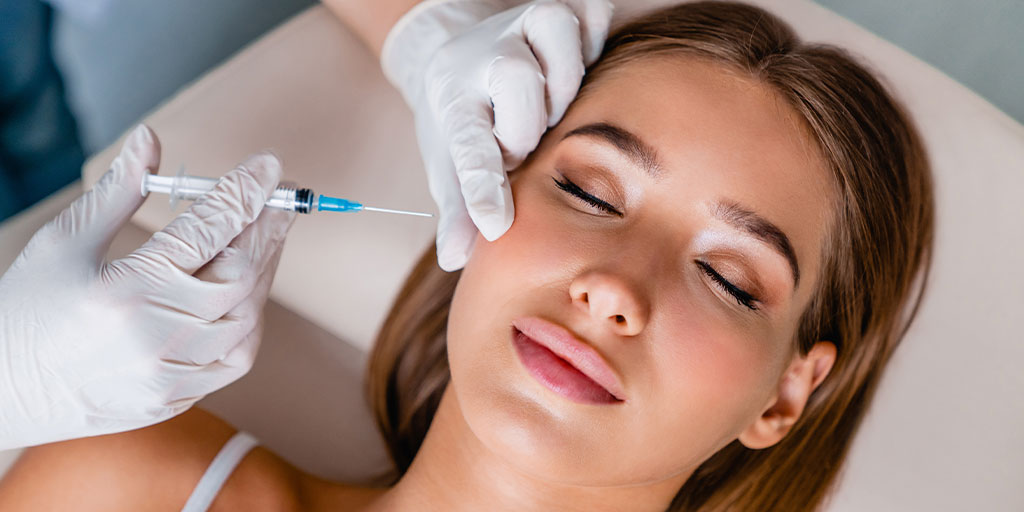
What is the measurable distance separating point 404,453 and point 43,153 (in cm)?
135

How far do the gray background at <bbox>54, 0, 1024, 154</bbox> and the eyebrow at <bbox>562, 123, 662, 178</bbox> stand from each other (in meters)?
0.96

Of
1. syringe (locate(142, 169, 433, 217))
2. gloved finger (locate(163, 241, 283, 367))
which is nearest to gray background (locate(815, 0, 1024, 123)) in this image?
syringe (locate(142, 169, 433, 217))

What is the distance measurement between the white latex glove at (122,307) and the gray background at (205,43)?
2.03ft

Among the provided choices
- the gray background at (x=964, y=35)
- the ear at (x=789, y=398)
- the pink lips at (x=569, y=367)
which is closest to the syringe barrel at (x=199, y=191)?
the pink lips at (x=569, y=367)

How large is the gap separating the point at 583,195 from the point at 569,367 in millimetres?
308

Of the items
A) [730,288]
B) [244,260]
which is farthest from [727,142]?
[244,260]

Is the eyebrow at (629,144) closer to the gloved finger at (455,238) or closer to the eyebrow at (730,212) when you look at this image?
the eyebrow at (730,212)

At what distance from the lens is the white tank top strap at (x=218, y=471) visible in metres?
1.35

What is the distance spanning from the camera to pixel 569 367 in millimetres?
1084

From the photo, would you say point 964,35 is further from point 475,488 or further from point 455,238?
point 475,488

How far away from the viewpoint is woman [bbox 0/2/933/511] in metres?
1.09

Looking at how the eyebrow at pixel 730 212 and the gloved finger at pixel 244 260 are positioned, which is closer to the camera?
the eyebrow at pixel 730 212

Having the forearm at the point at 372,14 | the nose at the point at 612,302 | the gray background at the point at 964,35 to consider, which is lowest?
the nose at the point at 612,302

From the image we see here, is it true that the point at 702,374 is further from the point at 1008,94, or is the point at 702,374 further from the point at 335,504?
the point at 1008,94
